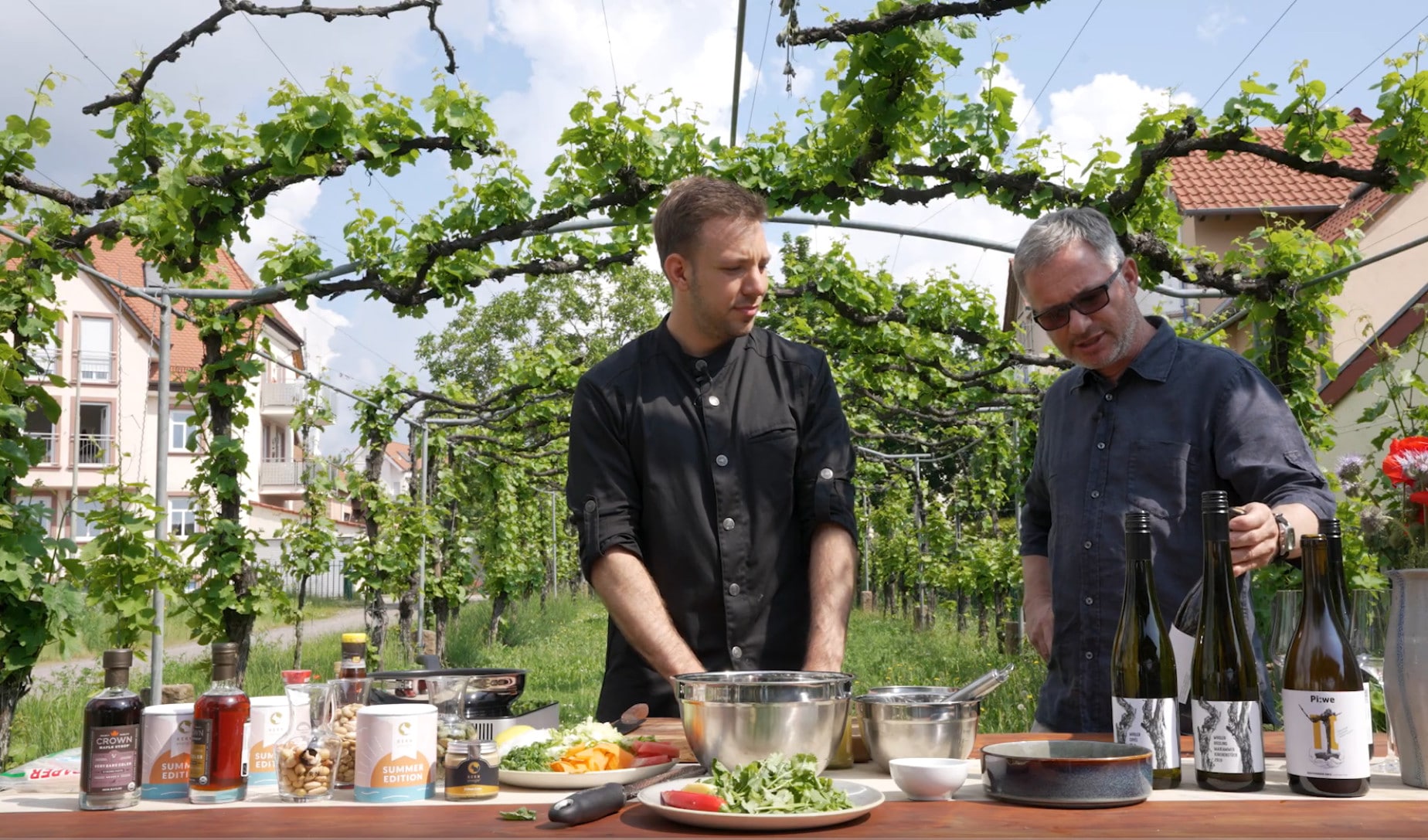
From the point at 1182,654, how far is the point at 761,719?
0.75m

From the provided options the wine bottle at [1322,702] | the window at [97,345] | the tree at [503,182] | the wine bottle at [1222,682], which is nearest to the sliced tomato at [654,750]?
the wine bottle at [1222,682]

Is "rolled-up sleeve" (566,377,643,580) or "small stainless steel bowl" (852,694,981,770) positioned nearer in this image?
"small stainless steel bowl" (852,694,981,770)

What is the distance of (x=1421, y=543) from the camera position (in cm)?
673

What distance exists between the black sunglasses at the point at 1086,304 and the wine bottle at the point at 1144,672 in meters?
0.99

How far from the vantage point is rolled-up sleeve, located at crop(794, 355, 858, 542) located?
2994 mm

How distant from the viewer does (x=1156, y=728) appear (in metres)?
1.87

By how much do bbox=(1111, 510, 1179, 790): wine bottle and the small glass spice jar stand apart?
3.24ft

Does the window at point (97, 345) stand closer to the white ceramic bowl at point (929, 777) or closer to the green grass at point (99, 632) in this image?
the green grass at point (99, 632)

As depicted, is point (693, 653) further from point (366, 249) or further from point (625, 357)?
point (366, 249)

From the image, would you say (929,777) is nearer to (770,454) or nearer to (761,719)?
(761,719)

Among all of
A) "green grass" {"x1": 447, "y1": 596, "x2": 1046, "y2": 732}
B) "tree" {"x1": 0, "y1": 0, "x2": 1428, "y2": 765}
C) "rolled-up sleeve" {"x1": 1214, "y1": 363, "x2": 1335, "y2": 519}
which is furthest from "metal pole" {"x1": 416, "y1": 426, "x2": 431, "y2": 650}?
"rolled-up sleeve" {"x1": 1214, "y1": 363, "x2": 1335, "y2": 519}

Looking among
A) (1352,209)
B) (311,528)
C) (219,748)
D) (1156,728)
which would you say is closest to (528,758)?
(219,748)

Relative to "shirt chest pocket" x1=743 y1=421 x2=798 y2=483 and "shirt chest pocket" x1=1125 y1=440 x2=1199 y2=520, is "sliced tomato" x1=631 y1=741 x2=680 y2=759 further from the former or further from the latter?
"shirt chest pocket" x1=1125 y1=440 x2=1199 y2=520

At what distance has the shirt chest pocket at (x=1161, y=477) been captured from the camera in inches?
111
